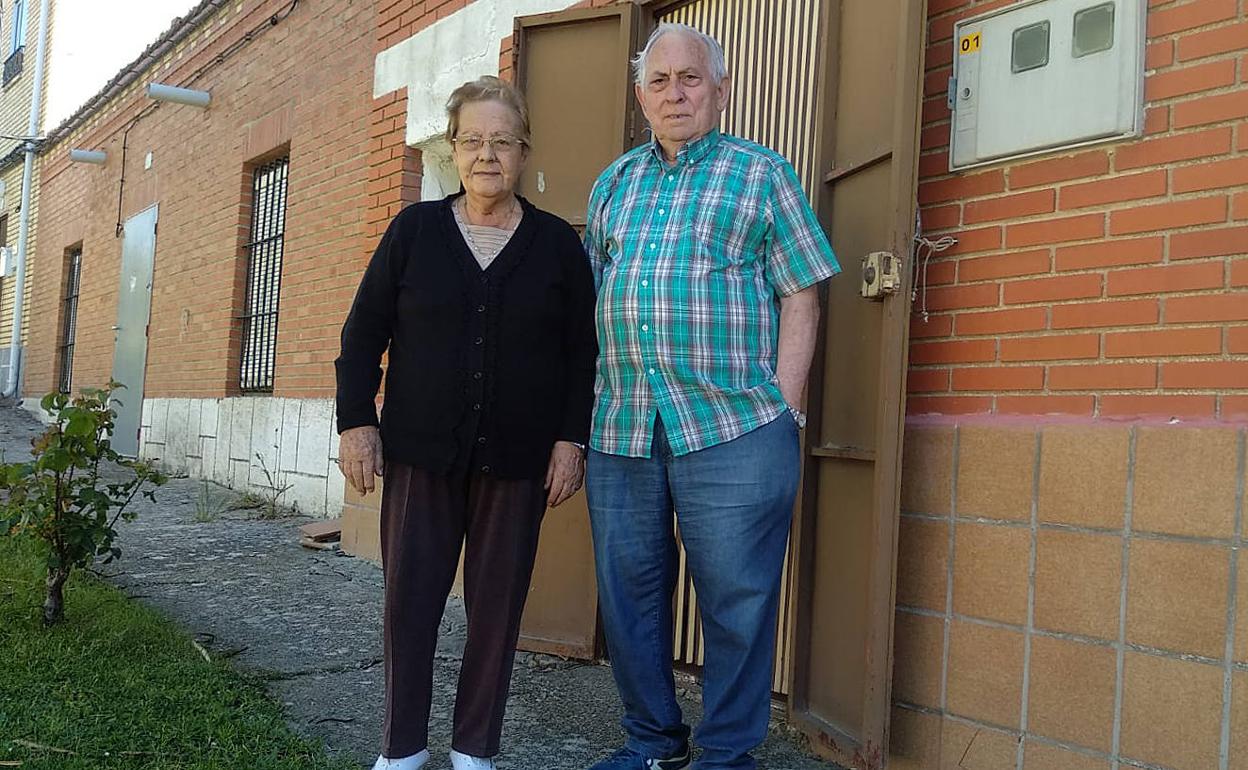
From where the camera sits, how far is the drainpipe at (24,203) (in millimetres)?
13820

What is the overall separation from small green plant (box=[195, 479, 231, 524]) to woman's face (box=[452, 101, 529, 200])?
4817 millimetres

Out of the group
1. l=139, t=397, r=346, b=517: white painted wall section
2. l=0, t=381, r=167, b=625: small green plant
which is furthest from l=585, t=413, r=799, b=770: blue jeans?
l=139, t=397, r=346, b=517: white painted wall section

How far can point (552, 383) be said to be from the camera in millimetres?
2512

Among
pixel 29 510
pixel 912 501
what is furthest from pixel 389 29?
pixel 912 501

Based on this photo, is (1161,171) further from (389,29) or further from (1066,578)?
(389,29)

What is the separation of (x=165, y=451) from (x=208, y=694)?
21.5 ft

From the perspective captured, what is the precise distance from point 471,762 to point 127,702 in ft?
3.80

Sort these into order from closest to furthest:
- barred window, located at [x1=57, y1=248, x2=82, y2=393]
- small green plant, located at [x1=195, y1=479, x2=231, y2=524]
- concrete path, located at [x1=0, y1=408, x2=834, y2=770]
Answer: concrete path, located at [x1=0, y1=408, x2=834, y2=770] < small green plant, located at [x1=195, y1=479, x2=231, y2=524] < barred window, located at [x1=57, y1=248, x2=82, y2=393]

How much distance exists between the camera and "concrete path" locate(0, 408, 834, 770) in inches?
115

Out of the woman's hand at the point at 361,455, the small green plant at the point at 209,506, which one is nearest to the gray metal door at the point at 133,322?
the small green plant at the point at 209,506

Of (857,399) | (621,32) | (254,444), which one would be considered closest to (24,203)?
(254,444)

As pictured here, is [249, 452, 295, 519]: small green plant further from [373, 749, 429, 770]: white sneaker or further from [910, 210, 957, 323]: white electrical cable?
[910, 210, 957, 323]: white electrical cable

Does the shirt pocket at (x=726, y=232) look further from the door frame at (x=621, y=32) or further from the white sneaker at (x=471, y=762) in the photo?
the door frame at (x=621, y=32)

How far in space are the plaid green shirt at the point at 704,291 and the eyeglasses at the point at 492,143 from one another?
1.07 ft
